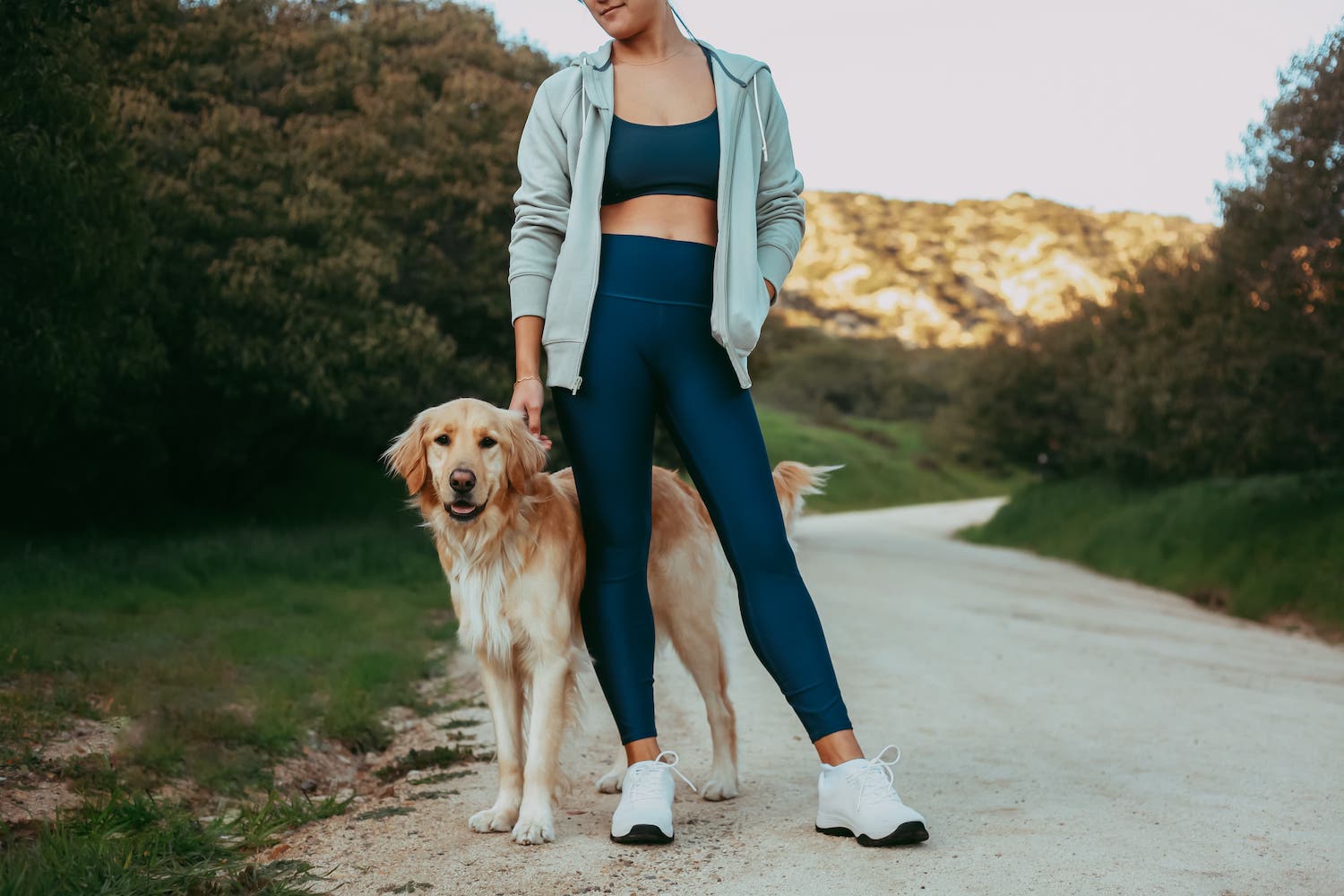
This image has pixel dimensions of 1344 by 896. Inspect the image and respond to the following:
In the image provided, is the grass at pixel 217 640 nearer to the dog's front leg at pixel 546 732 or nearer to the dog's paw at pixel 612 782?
the dog's paw at pixel 612 782

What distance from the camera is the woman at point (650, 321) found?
12.0 ft

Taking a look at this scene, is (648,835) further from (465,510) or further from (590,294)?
(590,294)

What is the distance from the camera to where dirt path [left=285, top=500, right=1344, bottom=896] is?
3.23 metres

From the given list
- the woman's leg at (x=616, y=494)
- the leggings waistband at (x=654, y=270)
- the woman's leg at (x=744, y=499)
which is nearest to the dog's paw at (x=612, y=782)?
the woman's leg at (x=616, y=494)

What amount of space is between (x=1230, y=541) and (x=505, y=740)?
15147mm

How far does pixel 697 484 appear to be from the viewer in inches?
148

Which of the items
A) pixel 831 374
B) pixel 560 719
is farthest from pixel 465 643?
pixel 831 374

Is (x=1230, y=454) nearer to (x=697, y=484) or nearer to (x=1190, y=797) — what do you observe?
(x=1190, y=797)

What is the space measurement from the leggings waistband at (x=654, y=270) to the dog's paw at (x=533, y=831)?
5.22 feet

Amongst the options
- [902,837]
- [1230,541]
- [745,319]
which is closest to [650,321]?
[745,319]

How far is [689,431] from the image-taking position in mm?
3701

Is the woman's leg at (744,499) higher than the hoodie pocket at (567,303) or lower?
lower

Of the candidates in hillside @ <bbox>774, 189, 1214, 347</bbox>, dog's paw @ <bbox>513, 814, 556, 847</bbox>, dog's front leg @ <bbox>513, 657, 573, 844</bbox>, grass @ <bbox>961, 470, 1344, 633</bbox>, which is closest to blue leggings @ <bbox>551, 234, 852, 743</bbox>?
dog's front leg @ <bbox>513, 657, 573, 844</bbox>

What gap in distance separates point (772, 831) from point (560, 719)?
734 mm
